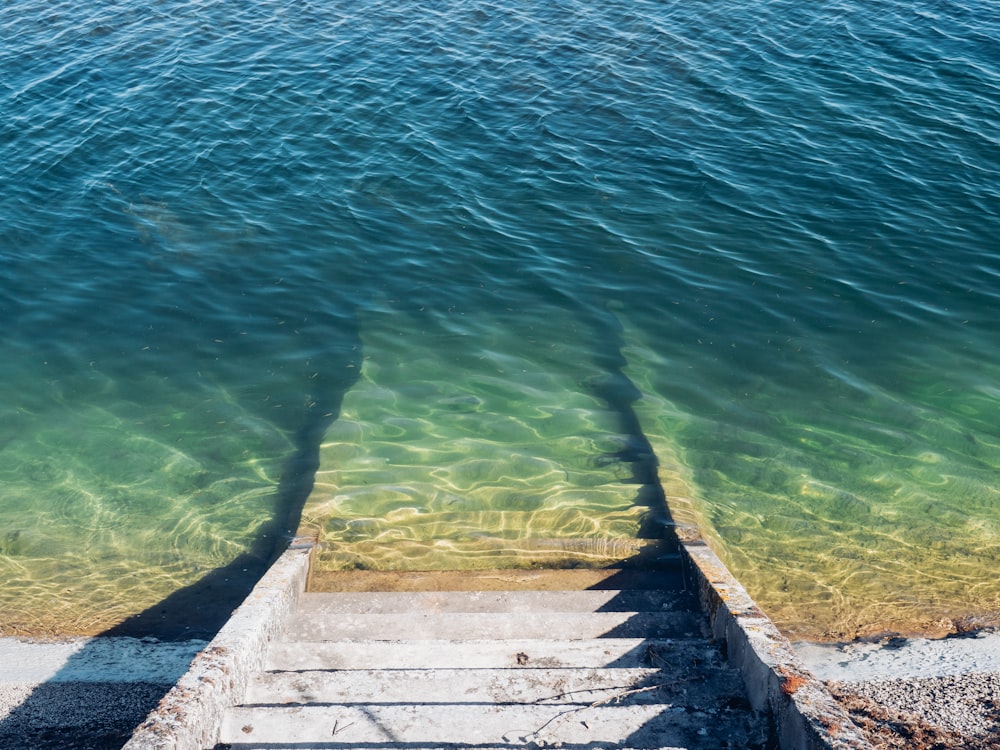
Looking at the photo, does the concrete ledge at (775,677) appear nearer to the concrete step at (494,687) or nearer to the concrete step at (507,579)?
the concrete step at (494,687)

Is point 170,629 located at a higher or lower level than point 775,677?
lower

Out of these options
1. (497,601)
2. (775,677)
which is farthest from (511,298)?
(775,677)

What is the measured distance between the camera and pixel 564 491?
9125 millimetres

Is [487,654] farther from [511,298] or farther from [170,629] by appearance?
[511,298]

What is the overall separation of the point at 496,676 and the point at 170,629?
369 centimetres

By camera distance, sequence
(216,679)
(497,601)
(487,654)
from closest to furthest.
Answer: (216,679), (487,654), (497,601)

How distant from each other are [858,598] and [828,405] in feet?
10.8

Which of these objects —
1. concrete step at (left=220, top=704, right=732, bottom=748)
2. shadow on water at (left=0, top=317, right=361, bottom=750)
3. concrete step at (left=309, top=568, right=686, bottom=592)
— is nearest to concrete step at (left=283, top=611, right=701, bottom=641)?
concrete step at (left=309, top=568, right=686, bottom=592)

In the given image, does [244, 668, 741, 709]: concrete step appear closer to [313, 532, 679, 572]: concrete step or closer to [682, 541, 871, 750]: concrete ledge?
[682, 541, 871, 750]: concrete ledge

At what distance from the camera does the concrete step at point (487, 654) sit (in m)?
5.76

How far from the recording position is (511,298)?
12398 mm

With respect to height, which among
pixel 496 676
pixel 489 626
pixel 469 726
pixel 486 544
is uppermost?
pixel 469 726

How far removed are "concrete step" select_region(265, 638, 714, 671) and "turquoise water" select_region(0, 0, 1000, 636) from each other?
7.78 ft

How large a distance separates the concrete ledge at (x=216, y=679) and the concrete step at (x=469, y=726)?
0.62 ft
